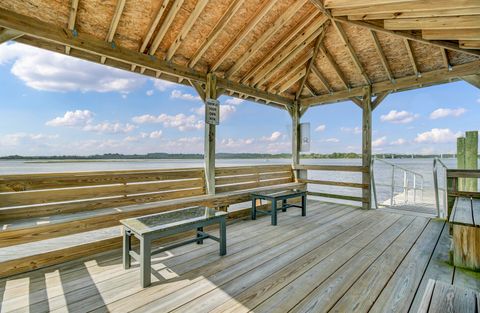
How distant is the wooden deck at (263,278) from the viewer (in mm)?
1837

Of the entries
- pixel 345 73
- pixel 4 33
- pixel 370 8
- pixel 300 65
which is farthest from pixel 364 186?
pixel 4 33

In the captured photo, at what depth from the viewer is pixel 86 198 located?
3.14 meters

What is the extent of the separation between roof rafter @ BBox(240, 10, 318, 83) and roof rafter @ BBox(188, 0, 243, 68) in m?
1.21

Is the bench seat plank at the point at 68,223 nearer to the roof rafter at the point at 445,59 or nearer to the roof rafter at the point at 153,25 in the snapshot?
the roof rafter at the point at 153,25

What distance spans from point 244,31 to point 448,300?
12.7 feet

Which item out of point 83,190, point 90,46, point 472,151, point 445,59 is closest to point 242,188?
point 83,190

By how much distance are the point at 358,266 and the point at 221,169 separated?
116 inches

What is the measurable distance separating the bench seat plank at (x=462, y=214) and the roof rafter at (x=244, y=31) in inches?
134

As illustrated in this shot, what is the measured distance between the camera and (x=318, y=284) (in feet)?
6.93

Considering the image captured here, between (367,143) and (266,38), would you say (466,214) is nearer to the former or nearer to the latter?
(367,143)

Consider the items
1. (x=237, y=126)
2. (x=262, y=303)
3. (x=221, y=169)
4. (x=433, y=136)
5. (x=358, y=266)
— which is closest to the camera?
(x=262, y=303)

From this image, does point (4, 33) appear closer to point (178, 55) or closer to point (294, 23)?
point (178, 55)

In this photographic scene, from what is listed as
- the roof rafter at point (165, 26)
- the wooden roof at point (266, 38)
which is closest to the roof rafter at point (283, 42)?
the wooden roof at point (266, 38)

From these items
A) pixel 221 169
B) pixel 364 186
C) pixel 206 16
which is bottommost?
pixel 364 186
